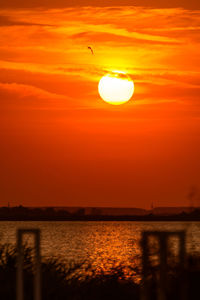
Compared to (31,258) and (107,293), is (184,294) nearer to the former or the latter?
(107,293)

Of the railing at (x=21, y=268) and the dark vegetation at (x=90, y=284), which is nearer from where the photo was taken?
the railing at (x=21, y=268)

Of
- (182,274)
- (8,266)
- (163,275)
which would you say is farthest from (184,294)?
(8,266)

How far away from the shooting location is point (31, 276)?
2197 cm

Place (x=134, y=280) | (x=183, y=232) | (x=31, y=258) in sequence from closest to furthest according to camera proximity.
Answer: (x=183, y=232) → (x=134, y=280) → (x=31, y=258)

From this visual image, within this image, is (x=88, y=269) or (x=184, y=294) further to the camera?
(x=88, y=269)

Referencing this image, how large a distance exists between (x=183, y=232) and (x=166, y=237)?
1.20 ft

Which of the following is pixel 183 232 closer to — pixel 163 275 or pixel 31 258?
pixel 163 275

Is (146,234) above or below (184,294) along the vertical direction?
above

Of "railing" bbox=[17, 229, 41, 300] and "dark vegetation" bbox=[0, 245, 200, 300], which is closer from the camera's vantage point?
"railing" bbox=[17, 229, 41, 300]

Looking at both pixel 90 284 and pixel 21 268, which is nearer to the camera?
pixel 21 268

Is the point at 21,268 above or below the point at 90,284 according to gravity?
above

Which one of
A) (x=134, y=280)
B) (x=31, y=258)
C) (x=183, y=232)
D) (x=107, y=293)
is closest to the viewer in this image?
(x=183, y=232)

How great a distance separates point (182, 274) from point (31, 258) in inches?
357

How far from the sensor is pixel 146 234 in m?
14.8
